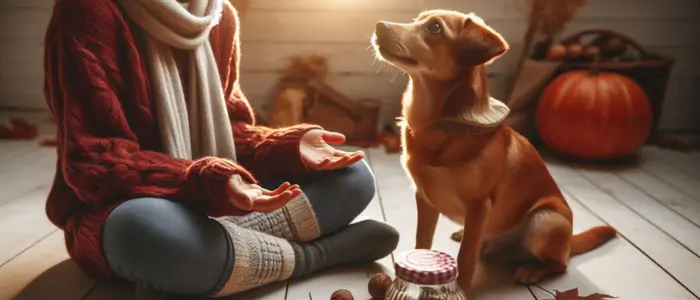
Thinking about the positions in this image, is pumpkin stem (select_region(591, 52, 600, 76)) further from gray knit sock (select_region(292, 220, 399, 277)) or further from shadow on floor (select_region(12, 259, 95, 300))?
shadow on floor (select_region(12, 259, 95, 300))

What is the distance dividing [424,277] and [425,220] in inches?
12.3

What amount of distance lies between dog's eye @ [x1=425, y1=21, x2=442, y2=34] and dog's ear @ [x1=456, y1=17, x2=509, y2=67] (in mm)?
34

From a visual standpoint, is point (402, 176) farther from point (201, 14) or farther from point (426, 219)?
point (201, 14)

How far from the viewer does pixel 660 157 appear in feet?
7.55

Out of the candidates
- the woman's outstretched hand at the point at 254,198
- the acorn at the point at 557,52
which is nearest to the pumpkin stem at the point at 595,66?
the acorn at the point at 557,52

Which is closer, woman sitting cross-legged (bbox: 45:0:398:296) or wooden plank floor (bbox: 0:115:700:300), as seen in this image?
woman sitting cross-legged (bbox: 45:0:398:296)

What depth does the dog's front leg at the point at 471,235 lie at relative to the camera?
1133 millimetres

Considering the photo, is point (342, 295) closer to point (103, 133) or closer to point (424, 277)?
point (424, 277)

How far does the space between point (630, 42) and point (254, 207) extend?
185 centimetres

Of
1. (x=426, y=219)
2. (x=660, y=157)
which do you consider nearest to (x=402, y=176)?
(x=426, y=219)

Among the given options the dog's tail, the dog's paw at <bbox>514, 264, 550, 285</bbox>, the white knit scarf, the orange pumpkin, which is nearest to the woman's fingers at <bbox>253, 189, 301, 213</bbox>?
the white knit scarf

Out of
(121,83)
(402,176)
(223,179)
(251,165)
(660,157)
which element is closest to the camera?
(223,179)

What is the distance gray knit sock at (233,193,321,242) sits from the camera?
4.00 feet

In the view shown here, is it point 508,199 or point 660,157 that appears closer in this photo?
point 508,199
